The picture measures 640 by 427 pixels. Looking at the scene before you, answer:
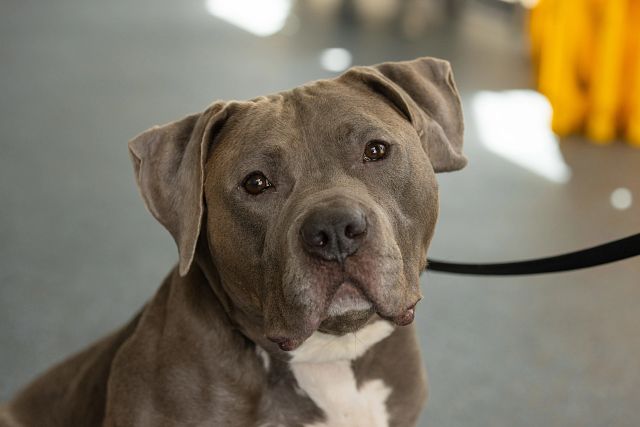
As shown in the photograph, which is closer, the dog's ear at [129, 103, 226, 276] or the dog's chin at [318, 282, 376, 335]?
the dog's chin at [318, 282, 376, 335]

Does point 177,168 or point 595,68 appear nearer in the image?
point 177,168

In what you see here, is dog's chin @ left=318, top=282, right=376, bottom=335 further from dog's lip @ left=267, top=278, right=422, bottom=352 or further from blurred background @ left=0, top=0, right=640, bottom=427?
blurred background @ left=0, top=0, right=640, bottom=427

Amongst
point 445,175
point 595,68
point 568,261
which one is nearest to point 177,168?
point 568,261

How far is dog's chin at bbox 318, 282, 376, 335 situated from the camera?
1808 millimetres

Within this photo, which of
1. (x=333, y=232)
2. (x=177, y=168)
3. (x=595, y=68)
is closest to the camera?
(x=333, y=232)

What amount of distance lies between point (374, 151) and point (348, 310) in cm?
35

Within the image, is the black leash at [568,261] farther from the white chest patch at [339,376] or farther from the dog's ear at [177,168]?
the dog's ear at [177,168]

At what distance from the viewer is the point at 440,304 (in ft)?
12.6

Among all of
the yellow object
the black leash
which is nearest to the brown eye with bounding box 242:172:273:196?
the black leash

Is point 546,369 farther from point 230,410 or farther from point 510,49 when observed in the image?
point 510,49

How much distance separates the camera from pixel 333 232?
1757 mm

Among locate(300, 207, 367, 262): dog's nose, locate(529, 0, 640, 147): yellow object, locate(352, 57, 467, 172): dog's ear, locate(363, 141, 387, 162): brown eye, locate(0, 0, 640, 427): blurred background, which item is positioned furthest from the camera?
locate(529, 0, 640, 147): yellow object

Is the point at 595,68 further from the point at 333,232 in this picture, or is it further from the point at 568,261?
the point at 333,232

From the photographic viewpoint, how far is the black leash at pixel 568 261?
2100 mm
